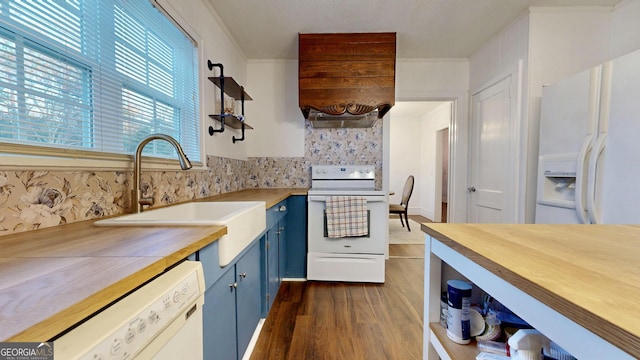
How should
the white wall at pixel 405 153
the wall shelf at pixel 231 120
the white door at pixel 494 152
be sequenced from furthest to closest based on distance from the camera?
1. the white wall at pixel 405 153
2. the white door at pixel 494 152
3. the wall shelf at pixel 231 120

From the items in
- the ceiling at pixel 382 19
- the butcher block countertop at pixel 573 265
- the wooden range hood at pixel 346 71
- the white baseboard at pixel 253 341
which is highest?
the ceiling at pixel 382 19

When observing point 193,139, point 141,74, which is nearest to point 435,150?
point 193,139

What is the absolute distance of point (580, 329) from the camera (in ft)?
1.19

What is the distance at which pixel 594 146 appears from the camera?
1.55 m

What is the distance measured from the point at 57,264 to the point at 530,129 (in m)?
2.92

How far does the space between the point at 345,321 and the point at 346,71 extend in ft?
7.03

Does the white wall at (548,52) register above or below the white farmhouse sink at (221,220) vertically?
above

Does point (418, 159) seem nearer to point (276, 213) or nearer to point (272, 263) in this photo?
A: point (276, 213)

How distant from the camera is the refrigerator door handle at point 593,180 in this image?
1.52 metres

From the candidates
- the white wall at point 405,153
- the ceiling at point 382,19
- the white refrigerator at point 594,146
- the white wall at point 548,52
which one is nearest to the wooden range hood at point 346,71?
the ceiling at point 382,19

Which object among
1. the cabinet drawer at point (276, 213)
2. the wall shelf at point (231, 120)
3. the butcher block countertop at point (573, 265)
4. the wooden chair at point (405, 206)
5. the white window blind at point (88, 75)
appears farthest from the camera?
the wooden chair at point (405, 206)

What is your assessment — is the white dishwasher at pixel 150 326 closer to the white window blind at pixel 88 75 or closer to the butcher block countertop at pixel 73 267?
the butcher block countertop at pixel 73 267

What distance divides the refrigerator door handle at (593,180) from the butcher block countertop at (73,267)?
2.15 metres

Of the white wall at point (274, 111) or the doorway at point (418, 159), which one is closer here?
the white wall at point (274, 111)
